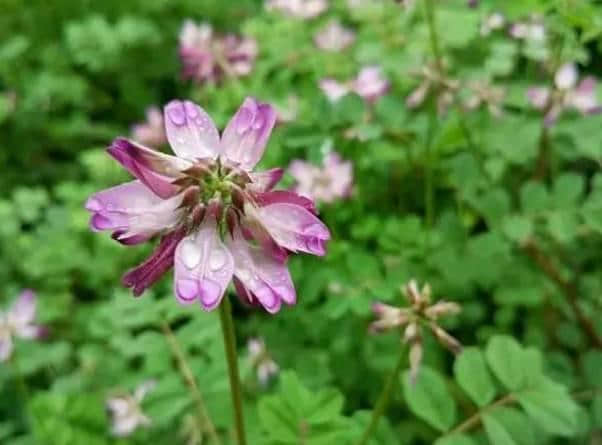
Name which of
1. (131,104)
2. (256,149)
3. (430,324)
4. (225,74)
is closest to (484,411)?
(430,324)

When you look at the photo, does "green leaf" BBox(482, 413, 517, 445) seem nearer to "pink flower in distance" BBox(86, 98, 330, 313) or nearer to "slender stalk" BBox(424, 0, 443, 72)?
"pink flower in distance" BBox(86, 98, 330, 313)

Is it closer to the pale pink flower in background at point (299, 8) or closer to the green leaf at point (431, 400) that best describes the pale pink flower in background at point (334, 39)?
the pale pink flower in background at point (299, 8)

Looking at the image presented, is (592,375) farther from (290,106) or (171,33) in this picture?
(171,33)

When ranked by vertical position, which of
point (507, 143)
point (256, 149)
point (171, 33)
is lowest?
point (256, 149)

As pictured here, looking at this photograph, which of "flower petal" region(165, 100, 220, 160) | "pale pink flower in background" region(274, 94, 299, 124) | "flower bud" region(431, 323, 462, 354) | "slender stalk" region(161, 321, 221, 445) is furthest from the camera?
"pale pink flower in background" region(274, 94, 299, 124)

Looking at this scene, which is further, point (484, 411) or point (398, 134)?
point (398, 134)

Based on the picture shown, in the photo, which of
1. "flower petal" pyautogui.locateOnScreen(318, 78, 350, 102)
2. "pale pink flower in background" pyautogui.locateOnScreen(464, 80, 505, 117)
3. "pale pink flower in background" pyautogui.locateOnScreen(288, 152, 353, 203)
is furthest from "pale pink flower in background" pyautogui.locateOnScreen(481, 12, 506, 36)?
"pale pink flower in background" pyautogui.locateOnScreen(288, 152, 353, 203)

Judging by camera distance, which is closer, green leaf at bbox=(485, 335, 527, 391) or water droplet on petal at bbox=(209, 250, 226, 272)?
water droplet on petal at bbox=(209, 250, 226, 272)

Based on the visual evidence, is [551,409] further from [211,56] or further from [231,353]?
[211,56]
